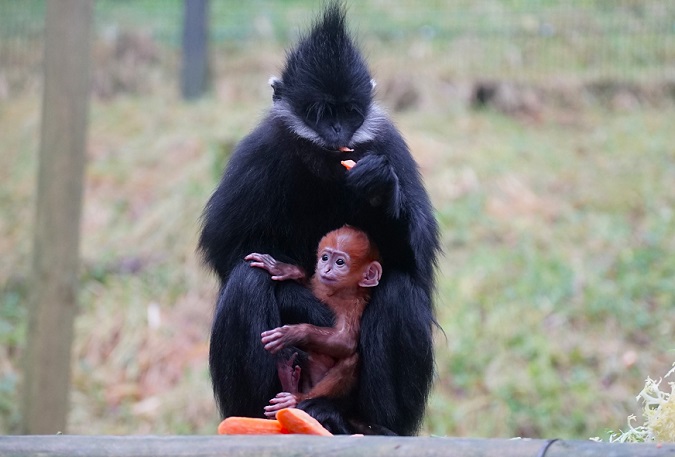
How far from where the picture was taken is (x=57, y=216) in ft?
18.3

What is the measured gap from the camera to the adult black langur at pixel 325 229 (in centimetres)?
383

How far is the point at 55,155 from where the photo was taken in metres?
5.54

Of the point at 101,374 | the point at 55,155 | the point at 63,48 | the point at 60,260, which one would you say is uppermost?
the point at 63,48

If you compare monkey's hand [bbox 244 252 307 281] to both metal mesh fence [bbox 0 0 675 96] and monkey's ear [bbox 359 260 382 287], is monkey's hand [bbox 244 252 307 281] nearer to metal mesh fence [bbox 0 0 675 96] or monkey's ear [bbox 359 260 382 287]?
monkey's ear [bbox 359 260 382 287]

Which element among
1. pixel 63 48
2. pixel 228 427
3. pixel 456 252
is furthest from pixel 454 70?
pixel 228 427

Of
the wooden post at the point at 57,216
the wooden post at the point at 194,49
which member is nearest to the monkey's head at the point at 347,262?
the wooden post at the point at 57,216

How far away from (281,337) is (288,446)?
1.12m

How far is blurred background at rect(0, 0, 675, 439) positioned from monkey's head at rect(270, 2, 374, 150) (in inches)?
23.5

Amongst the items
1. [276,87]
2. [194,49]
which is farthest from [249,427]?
[194,49]

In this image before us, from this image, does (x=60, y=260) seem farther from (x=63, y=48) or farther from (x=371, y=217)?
(x=371, y=217)

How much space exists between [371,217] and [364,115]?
1.48ft

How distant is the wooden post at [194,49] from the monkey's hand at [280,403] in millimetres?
7914

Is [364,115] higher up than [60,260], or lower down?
higher up

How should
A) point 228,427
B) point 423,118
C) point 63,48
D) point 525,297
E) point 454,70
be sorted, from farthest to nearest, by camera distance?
point 454,70
point 423,118
point 525,297
point 63,48
point 228,427
